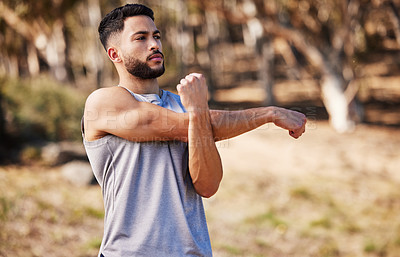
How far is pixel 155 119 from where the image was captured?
1.75m

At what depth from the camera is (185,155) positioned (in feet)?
6.09

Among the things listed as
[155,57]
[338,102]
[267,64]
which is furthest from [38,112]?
[267,64]

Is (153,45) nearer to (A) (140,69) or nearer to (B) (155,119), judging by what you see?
(A) (140,69)

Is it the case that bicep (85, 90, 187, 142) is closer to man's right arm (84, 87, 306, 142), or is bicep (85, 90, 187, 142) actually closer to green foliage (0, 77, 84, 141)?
man's right arm (84, 87, 306, 142)

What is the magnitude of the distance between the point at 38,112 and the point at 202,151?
27.8 ft

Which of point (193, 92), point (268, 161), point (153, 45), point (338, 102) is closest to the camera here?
point (193, 92)

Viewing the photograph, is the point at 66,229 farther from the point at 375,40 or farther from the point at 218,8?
the point at 375,40

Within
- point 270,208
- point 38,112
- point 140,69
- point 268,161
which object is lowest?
point 270,208

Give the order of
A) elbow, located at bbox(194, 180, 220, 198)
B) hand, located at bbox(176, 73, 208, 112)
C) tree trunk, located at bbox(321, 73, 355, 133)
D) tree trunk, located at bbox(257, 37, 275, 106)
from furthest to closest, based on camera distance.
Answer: tree trunk, located at bbox(257, 37, 275, 106) < tree trunk, located at bbox(321, 73, 355, 133) < elbow, located at bbox(194, 180, 220, 198) < hand, located at bbox(176, 73, 208, 112)

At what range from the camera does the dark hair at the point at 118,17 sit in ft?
6.11

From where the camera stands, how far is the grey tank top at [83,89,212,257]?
1738mm

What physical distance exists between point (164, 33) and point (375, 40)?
19.4 m

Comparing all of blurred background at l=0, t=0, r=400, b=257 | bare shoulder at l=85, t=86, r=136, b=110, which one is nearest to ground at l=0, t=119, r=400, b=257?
blurred background at l=0, t=0, r=400, b=257

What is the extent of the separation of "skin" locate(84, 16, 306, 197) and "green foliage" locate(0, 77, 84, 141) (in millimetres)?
7840
